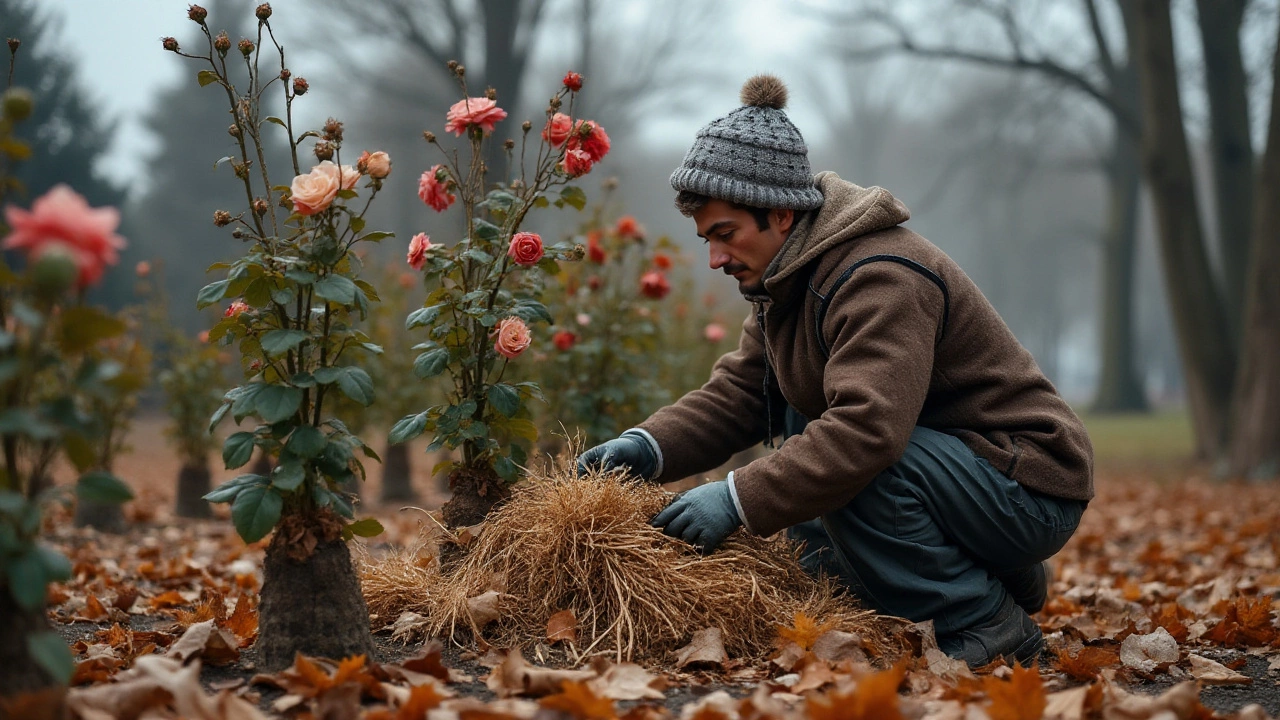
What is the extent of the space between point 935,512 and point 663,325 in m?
3.24

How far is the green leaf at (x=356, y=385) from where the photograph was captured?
2078 mm

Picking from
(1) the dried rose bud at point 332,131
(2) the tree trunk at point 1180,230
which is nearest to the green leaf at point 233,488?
(1) the dried rose bud at point 332,131

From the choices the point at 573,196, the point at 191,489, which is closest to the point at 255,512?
the point at 573,196

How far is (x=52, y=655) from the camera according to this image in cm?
150

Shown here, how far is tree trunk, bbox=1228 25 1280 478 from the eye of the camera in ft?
25.9

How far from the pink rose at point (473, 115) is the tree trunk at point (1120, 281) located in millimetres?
19883

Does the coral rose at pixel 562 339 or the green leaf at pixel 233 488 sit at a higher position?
the coral rose at pixel 562 339

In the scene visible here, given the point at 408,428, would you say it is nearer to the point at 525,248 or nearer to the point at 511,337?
the point at 511,337

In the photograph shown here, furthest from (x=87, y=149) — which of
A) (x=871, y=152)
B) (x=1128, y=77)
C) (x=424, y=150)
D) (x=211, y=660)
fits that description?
(x=871, y=152)

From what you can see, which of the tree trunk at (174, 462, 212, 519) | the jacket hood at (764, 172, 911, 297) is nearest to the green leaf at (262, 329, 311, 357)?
the jacket hood at (764, 172, 911, 297)

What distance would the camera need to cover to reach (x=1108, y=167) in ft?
66.0

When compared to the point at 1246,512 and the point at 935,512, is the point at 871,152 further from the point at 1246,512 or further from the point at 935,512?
the point at 935,512

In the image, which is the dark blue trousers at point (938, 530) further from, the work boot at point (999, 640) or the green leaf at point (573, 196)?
the green leaf at point (573, 196)

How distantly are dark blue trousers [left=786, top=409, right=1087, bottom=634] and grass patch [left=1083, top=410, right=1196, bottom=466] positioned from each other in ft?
22.5
